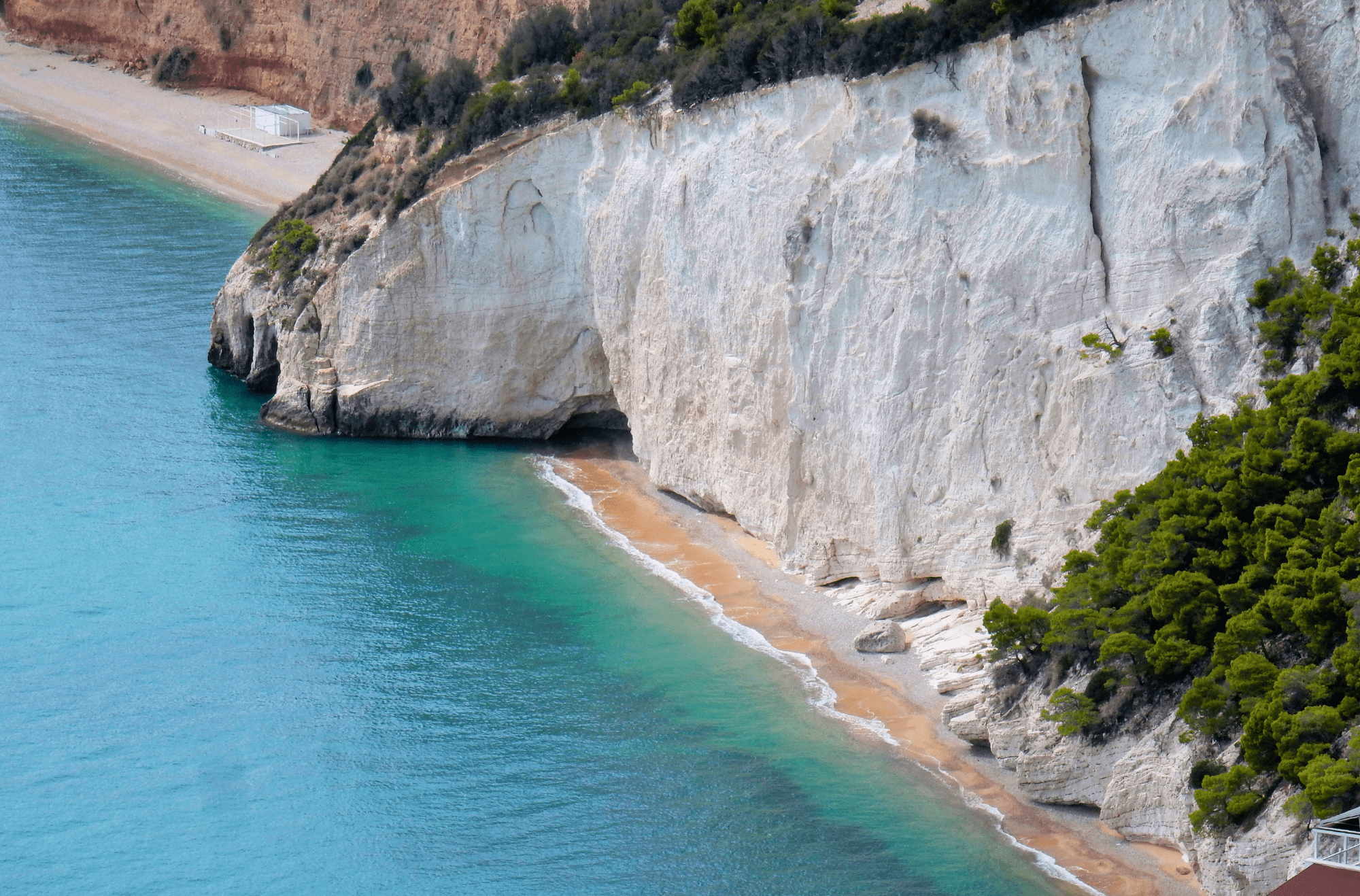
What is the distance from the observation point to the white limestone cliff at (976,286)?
29.5m

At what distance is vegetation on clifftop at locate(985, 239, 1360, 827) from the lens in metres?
23.8

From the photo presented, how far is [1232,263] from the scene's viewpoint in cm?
2967

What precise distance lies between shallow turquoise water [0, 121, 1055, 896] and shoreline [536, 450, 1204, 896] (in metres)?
0.62

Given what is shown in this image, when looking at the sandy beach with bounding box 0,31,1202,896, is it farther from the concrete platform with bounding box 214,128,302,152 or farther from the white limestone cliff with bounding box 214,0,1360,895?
the concrete platform with bounding box 214,128,302,152

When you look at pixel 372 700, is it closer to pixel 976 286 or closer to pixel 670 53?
pixel 976 286

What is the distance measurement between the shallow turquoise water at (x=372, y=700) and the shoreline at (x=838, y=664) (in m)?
0.62

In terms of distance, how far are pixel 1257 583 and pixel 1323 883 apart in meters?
5.84


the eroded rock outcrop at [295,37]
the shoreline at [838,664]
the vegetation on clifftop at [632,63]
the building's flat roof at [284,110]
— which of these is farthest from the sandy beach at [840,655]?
the vegetation on clifftop at [632,63]

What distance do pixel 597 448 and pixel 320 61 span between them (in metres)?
39.4

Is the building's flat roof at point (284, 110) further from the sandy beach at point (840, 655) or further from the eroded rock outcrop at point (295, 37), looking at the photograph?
the sandy beach at point (840, 655)

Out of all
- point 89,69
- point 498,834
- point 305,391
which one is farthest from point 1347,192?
point 89,69

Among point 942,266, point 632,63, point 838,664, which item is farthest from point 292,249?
point 838,664

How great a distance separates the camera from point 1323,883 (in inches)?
852

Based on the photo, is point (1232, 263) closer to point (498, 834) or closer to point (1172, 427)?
point (1172, 427)
